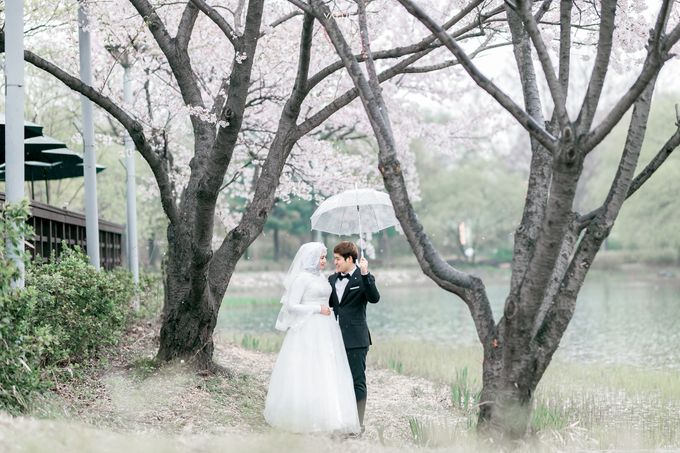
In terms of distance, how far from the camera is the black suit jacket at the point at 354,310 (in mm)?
7555

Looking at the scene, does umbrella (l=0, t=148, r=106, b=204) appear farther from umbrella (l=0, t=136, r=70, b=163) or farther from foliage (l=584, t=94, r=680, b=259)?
foliage (l=584, t=94, r=680, b=259)

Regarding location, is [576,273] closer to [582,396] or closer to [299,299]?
[299,299]

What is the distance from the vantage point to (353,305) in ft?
25.0

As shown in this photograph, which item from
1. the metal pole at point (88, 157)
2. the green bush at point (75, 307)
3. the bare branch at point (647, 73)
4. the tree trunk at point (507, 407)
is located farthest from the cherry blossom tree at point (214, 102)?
the tree trunk at point (507, 407)

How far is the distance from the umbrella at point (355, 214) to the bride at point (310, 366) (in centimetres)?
84

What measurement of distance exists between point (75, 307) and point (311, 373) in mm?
2733

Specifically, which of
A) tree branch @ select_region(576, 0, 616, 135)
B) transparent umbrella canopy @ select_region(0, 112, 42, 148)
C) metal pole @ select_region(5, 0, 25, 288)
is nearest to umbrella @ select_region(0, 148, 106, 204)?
transparent umbrella canopy @ select_region(0, 112, 42, 148)

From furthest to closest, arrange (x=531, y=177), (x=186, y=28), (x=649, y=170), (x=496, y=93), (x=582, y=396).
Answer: (x=582, y=396) < (x=186, y=28) < (x=531, y=177) < (x=649, y=170) < (x=496, y=93)

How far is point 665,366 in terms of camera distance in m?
14.7

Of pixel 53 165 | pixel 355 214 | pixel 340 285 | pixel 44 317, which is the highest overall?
pixel 53 165

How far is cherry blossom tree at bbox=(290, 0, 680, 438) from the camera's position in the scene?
208 inches

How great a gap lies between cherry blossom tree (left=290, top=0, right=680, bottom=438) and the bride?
1677 millimetres

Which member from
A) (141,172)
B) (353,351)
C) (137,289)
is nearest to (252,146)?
(137,289)

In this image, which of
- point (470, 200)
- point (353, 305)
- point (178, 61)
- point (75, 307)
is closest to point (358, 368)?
point (353, 305)
